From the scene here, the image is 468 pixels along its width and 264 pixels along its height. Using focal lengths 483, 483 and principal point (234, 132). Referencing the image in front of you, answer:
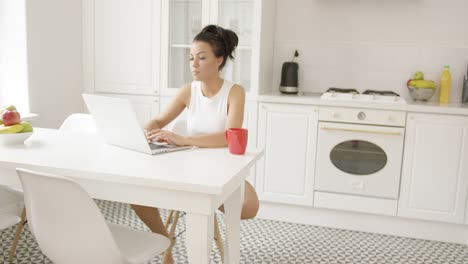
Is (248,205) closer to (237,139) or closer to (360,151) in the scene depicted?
(237,139)

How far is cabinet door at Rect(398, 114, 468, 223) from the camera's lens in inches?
122

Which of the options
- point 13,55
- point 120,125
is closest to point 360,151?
point 120,125

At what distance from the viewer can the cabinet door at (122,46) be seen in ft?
12.0

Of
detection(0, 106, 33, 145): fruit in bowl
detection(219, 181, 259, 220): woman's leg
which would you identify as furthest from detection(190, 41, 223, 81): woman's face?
detection(0, 106, 33, 145): fruit in bowl

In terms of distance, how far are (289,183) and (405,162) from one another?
0.79 meters

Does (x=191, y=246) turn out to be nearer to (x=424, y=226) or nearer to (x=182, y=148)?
(x=182, y=148)

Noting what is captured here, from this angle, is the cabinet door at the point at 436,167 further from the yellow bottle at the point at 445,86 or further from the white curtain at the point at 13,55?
the white curtain at the point at 13,55

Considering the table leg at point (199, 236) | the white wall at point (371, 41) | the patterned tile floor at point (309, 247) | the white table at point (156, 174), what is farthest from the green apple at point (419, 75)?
the table leg at point (199, 236)

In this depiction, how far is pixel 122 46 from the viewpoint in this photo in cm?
373

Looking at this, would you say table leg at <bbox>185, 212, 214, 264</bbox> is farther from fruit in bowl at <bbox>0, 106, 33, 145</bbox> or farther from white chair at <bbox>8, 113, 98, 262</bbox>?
white chair at <bbox>8, 113, 98, 262</bbox>

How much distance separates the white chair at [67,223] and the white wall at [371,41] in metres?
2.57

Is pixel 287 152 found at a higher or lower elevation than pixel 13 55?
lower

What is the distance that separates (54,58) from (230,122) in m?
1.86

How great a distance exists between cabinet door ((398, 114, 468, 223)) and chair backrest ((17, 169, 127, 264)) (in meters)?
2.24
